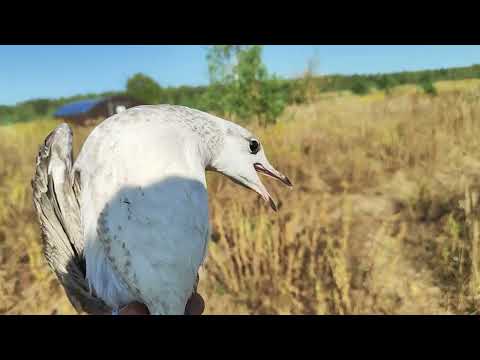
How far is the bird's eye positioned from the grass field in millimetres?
1144

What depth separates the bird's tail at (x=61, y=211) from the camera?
163cm

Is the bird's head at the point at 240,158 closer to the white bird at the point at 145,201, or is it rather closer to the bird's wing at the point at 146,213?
the white bird at the point at 145,201

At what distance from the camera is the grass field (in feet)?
9.92

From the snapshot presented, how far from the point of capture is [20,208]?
4145 millimetres

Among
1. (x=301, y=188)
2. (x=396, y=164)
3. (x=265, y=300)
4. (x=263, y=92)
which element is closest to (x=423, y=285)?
(x=265, y=300)

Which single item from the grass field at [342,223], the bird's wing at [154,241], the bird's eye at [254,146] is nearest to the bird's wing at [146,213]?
the bird's wing at [154,241]

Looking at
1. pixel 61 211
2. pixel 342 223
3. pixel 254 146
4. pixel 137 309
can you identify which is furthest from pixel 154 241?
pixel 342 223

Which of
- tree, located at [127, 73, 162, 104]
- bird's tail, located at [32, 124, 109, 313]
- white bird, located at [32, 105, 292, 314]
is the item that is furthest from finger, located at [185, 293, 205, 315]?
tree, located at [127, 73, 162, 104]

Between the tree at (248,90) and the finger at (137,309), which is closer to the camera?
the finger at (137,309)

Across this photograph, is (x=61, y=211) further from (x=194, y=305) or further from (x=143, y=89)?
(x=143, y=89)

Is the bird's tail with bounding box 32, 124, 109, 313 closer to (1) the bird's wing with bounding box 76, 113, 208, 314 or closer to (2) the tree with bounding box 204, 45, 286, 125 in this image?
(1) the bird's wing with bounding box 76, 113, 208, 314

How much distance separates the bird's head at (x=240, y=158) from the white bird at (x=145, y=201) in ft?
0.23

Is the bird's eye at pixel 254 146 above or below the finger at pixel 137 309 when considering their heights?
above

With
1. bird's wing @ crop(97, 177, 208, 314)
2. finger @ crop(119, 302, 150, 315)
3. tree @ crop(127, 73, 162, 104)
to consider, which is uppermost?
tree @ crop(127, 73, 162, 104)
